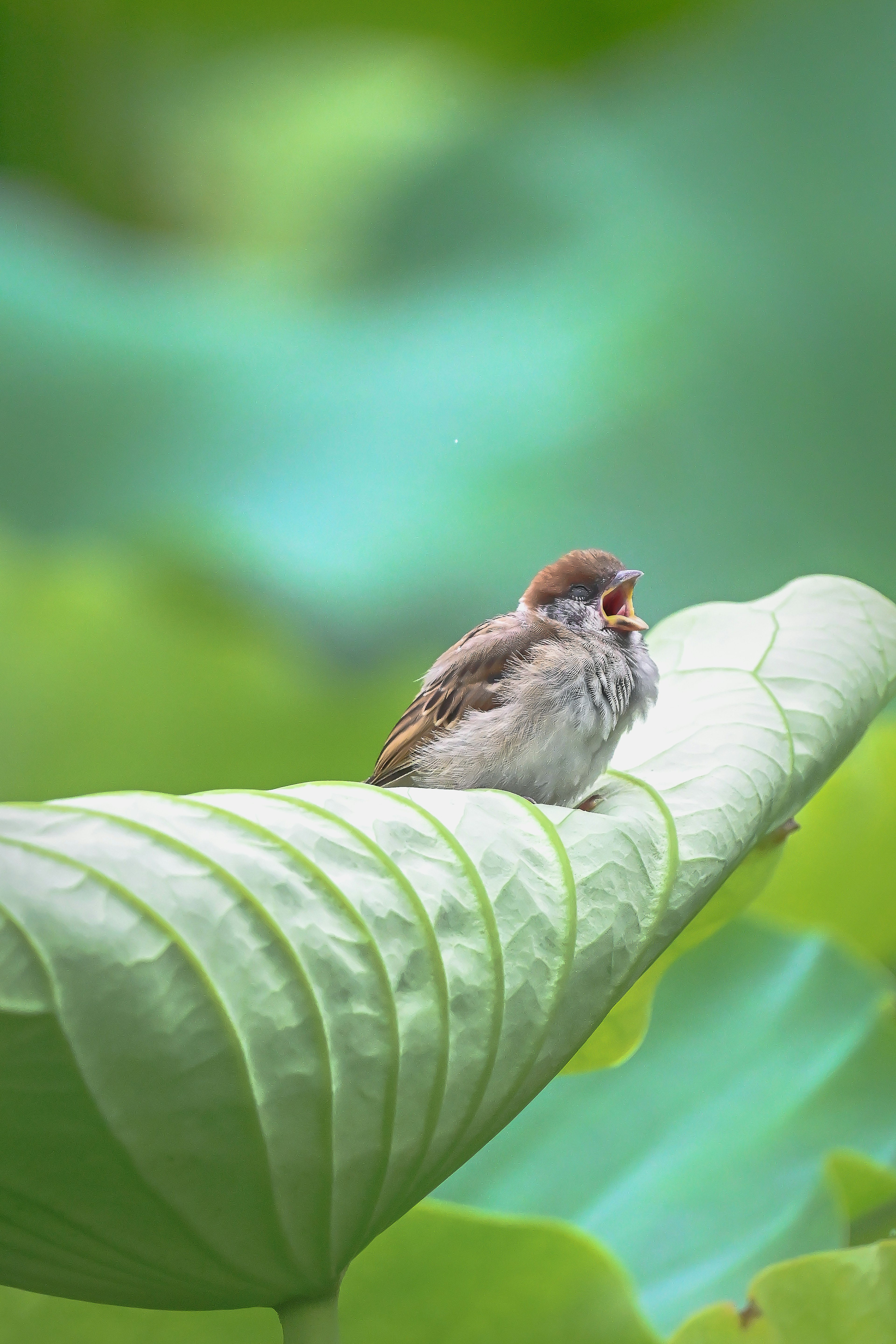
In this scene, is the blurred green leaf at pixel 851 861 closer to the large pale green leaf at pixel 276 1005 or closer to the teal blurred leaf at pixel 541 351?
the teal blurred leaf at pixel 541 351

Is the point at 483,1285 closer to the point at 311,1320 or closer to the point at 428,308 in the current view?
the point at 311,1320

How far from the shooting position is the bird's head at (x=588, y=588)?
1.98 feet

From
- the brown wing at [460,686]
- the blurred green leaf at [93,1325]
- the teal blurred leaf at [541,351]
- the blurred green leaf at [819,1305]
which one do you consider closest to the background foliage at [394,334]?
the teal blurred leaf at [541,351]

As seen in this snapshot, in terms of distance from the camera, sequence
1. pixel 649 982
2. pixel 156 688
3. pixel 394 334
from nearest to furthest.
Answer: pixel 649 982, pixel 156 688, pixel 394 334

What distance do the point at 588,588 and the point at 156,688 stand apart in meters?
0.44

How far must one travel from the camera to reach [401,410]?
41.3 inches

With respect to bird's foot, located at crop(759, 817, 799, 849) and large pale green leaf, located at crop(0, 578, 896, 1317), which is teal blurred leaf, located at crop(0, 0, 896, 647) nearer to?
bird's foot, located at crop(759, 817, 799, 849)

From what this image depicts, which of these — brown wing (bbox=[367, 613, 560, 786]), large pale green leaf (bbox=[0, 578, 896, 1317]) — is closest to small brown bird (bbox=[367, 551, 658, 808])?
brown wing (bbox=[367, 613, 560, 786])

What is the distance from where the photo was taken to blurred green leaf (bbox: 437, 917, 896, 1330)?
662 mm

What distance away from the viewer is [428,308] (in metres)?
1.06

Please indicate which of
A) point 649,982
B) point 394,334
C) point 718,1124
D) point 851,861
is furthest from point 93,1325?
point 394,334

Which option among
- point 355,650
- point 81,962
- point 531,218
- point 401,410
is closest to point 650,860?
point 81,962

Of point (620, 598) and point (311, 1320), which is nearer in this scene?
point (311, 1320)

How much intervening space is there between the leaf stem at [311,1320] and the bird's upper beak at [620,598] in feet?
1.23
